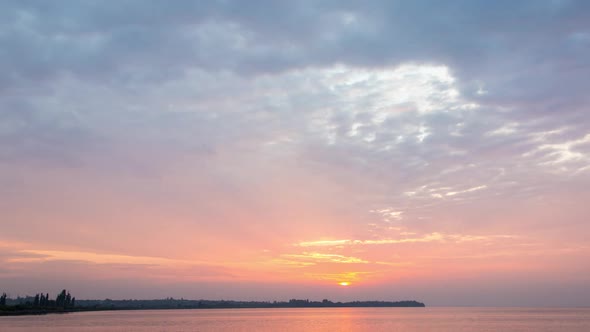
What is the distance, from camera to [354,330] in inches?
4643

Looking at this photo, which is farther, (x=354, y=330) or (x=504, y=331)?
(x=354, y=330)

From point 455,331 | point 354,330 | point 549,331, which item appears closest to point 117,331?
point 354,330

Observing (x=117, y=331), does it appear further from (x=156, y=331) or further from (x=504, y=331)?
(x=504, y=331)

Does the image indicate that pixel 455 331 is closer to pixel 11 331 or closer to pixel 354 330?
pixel 354 330

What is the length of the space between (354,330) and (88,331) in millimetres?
56193

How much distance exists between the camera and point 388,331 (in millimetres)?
113812

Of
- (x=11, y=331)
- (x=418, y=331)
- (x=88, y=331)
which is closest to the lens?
(x=11, y=331)

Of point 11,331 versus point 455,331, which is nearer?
point 11,331

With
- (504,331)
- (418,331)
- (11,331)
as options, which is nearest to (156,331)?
(11,331)

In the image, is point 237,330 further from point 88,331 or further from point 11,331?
point 11,331

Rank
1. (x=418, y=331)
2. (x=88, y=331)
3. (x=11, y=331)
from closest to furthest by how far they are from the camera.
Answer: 1. (x=11, y=331)
2. (x=88, y=331)
3. (x=418, y=331)

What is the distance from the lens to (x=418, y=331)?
113500 mm

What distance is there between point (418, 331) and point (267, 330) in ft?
107

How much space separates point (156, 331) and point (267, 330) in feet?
77.9
